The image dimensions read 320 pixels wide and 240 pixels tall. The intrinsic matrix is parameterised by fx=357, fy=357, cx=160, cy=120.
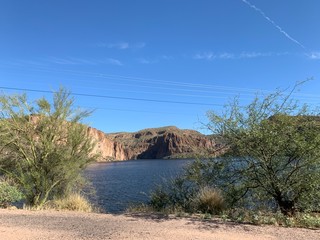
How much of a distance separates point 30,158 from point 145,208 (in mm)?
6562

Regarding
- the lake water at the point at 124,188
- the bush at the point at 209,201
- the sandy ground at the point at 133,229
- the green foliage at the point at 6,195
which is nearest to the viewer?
the sandy ground at the point at 133,229

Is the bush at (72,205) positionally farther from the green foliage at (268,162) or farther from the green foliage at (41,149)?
the green foliage at (268,162)

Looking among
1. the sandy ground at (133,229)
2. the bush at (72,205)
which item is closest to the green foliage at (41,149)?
the bush at (72,205)

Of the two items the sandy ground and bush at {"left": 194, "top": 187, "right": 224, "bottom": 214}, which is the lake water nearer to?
bush at {"left": 194, "top": 187, "right": 224, "bottom": 214}

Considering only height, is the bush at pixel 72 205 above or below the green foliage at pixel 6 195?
below

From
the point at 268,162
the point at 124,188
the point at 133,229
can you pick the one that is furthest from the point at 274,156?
the point at 124,188

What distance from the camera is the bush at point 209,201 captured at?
42.8ft

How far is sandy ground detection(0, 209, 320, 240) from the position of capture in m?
8.45

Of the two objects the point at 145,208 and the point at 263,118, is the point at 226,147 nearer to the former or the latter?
the point at 263,118

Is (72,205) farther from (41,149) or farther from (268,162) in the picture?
(268,162)

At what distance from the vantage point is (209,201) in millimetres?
13344

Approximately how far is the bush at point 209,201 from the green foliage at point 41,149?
7.05 meters

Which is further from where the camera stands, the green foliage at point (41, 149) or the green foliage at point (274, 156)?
the green foliage at point (41, 149)

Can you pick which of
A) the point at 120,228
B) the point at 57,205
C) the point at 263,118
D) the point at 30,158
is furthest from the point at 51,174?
the point at 263,118
